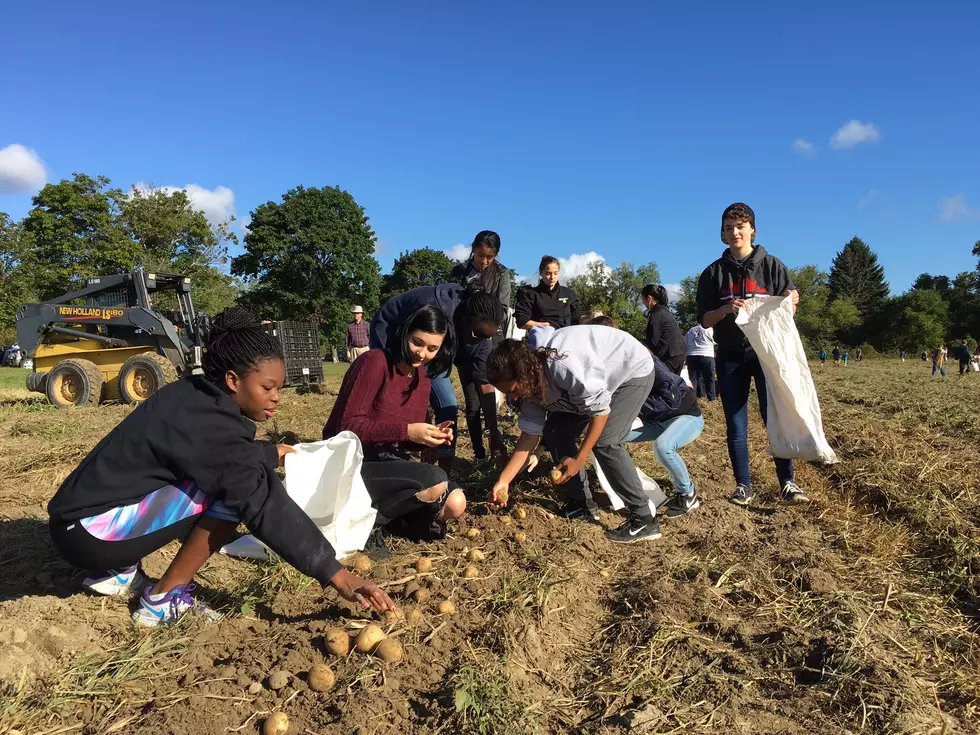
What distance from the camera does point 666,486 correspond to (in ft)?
14.6

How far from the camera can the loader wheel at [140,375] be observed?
31.8 ft

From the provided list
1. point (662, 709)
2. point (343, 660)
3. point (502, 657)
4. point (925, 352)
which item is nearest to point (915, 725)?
point (662, 709)

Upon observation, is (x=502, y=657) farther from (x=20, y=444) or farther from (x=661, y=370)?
(x=20, y=444)

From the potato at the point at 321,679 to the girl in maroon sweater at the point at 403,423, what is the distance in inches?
46.9

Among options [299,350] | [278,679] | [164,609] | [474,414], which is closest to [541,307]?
[474,414]

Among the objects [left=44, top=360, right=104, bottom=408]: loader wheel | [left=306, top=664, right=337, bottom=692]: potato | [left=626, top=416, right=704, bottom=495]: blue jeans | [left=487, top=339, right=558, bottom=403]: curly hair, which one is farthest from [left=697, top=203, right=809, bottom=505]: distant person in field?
[left=44, top=360, right=104, bottom=408]: loader wheel

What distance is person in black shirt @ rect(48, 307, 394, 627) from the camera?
86.0 inches

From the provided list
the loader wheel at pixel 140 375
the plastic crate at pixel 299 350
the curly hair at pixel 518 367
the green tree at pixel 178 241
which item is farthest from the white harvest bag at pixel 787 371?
the green tree at pixel 178 241

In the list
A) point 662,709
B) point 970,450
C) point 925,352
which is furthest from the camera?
point 925,352

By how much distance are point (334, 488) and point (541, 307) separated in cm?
308

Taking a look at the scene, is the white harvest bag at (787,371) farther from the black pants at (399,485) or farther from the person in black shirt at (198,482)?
the person in black shirt at (198,482)

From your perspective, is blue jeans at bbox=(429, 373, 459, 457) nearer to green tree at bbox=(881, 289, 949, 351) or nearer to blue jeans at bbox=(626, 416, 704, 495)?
blue jeans at bbox=(626, 416, 704, 495)

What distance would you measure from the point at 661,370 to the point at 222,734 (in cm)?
299

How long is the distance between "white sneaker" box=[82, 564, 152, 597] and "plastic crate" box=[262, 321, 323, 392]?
1034 cm
